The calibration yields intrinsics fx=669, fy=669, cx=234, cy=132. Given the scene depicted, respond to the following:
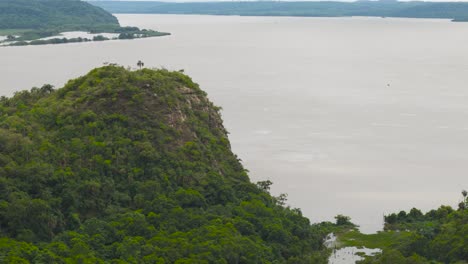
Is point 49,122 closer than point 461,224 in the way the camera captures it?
No

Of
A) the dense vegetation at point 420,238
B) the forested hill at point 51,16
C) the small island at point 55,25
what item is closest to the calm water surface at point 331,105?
the dense vegetation at point 420,238

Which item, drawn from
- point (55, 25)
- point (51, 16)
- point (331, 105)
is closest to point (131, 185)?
point (331, 105)

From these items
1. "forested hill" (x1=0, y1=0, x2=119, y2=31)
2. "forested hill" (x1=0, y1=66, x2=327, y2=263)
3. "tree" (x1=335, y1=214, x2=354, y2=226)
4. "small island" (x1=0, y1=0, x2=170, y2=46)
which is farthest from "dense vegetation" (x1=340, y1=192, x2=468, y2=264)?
"forested hill" (x1=0, y1=0, x2=119, y2=31)

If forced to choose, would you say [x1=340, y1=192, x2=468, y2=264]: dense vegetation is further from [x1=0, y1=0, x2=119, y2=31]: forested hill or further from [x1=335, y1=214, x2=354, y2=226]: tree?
[x1=0, y1=0, x2=119, y2=31]: forested hill

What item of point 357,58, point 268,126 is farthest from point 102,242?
point 357,58

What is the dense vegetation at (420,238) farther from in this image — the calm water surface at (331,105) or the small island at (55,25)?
the small island at (55,25)

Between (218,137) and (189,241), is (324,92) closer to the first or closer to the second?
(218,137)
